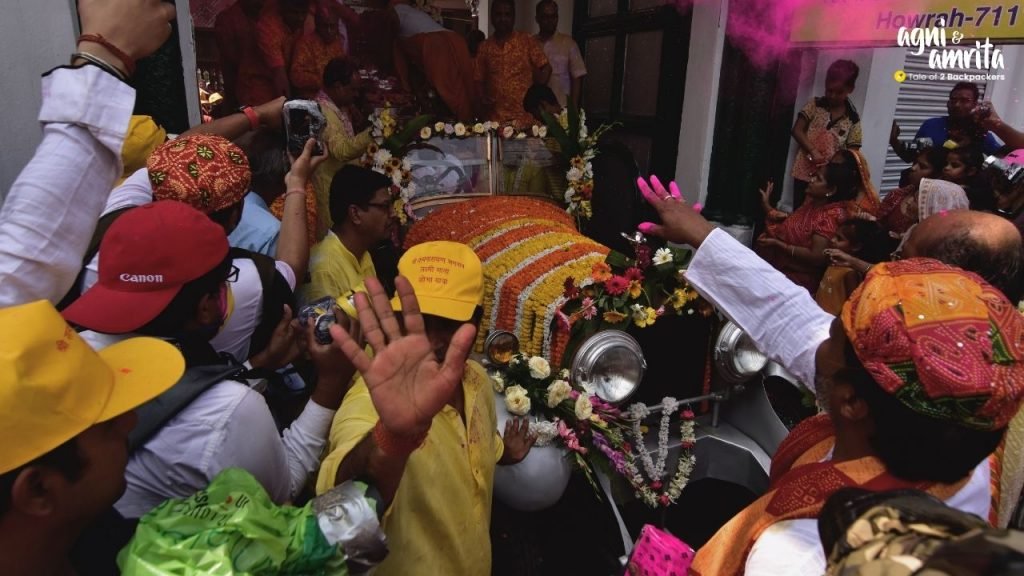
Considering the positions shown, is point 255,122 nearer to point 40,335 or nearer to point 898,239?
point 40,335

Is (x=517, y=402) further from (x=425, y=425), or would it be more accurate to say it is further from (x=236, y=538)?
(x=236, y=538)

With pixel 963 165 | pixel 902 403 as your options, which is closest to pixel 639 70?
pixel 963 165

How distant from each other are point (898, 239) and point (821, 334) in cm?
261

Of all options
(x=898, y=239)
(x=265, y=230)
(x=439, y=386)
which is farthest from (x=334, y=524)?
(x=898, y=239)

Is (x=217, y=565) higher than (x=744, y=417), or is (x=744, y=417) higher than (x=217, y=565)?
(x=217, y=565)

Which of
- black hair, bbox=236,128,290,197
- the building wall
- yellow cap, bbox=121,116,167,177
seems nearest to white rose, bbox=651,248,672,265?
black hair, bbox=236,128,290,197

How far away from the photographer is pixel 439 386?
1125mm

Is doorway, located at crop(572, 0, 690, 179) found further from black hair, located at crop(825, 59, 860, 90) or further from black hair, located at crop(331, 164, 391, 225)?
black hair, located at crop(331, 164, 391, 225)

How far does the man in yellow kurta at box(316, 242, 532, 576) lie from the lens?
1.13 metres

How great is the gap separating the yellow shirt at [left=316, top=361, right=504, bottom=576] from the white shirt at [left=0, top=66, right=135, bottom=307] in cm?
66

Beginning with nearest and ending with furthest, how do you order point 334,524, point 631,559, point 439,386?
point 334,524 < point 439,386 < point 631,559

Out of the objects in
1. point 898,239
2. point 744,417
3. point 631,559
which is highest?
point 898,239

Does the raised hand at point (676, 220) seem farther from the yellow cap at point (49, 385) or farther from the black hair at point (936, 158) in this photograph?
the black hair at point (936, 158)

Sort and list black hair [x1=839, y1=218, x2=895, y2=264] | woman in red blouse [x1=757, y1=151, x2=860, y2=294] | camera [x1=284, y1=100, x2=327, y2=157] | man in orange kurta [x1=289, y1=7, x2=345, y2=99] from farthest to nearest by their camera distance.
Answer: man in orange kurta [x1=289, y1=7, x2=345, y2=99]
woman in red blouse [x1=757, y1=151, x2=860, y2=294]
black hair [x1=839, y1=218, x2=895, y2=264]
camera [x1=284, y1=100, x2=327, y2=157]
